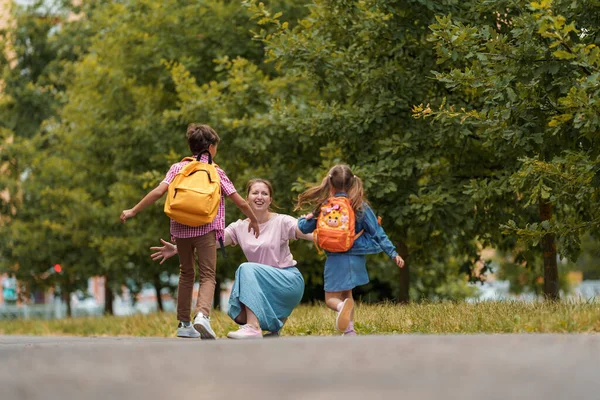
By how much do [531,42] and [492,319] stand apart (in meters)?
2.57

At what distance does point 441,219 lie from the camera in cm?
1238

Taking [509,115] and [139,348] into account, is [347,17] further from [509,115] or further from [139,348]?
[139,348]

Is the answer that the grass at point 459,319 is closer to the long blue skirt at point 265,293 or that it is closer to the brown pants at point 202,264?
the long blue skirt at point 265,293

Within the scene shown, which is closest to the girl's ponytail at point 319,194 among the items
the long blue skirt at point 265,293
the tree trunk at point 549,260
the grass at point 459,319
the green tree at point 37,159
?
the long blue skirt at point 265,293

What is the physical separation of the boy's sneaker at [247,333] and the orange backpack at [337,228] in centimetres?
84

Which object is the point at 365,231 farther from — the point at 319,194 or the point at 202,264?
the point at 202,264

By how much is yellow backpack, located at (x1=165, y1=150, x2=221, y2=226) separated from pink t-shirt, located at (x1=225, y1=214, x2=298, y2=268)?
482mm

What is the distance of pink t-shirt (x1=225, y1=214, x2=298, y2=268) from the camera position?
8.41m

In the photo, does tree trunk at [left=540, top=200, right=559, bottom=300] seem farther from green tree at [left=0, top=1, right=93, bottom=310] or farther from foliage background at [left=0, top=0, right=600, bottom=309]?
green tree at [left=0, top=1, right=93, bottom=310]

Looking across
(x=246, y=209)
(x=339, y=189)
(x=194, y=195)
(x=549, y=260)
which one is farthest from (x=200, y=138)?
(x=549, y=260)

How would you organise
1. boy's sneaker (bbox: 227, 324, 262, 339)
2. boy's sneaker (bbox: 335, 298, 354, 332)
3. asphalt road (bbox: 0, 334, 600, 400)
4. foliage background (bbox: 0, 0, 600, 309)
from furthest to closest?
1. foliage background (bbox: 0, 0, 600, 309)
2. boy's sneaker (bbox: 227, 324, 262, 339)
3. boy's sneaker (bbox: 335, 298, 354, 332)
4. asphalt road (bbox: 0, 334, 600, 400)

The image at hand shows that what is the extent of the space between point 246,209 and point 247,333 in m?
0.99

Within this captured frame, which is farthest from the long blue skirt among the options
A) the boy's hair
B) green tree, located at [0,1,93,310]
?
green tree, located at [0,1,93,310]

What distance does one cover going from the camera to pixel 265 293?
813cm
